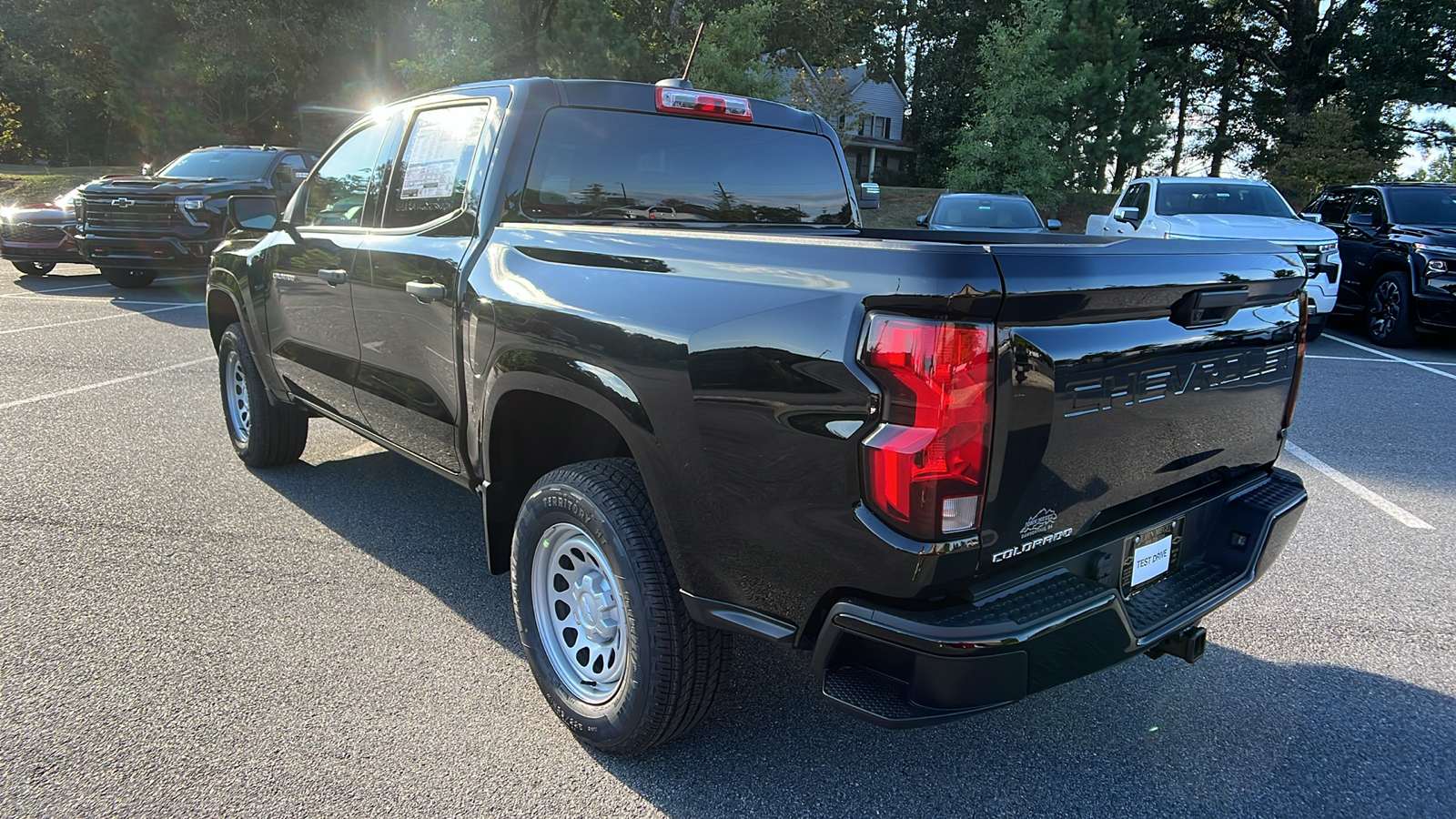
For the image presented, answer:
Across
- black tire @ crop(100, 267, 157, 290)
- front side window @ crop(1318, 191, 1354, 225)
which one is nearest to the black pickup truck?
front side window @ crop(1318, 191, 1354, 225)

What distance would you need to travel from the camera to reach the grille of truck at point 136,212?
10.8 meters

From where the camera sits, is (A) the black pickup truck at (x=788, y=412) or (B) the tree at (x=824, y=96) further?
(B) the tree at (x=824, y=96)

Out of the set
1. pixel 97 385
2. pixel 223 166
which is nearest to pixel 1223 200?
pixel 97 385

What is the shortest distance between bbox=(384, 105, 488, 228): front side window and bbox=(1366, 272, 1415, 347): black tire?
1055 cm

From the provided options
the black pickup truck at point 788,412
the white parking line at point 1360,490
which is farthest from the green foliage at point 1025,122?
the black pickup truck at point 788,412

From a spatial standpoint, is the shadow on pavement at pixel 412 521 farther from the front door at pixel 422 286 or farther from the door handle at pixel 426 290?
the door handle at pixel 426 290

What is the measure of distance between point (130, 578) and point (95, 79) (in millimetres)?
35376

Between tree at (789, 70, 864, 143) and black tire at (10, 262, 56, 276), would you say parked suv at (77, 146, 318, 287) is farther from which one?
tree at (789, 70, 864, 143)

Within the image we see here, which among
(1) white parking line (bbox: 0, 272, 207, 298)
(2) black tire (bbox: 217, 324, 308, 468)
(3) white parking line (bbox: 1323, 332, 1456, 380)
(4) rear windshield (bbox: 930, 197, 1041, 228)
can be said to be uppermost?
(4) rear windshield (bbox: 930, 197, 1041, 228)

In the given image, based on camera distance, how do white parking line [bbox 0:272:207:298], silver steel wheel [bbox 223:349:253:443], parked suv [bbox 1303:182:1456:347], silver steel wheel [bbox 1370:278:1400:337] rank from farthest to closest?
1. white parking line [bbox 0:272:207:298]
2. silver steel wheel [bbox 1370:278:1400:337]
3. parked suv [bbox 1303:182:1456:347]
4. silver steel wheel [bbox 223:349:253:443]

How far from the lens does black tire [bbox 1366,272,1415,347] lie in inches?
384

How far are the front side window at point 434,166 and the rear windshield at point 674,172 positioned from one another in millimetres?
299

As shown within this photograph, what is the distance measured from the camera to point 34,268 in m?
13.7

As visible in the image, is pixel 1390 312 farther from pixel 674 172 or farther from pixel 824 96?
pixel 824 96
